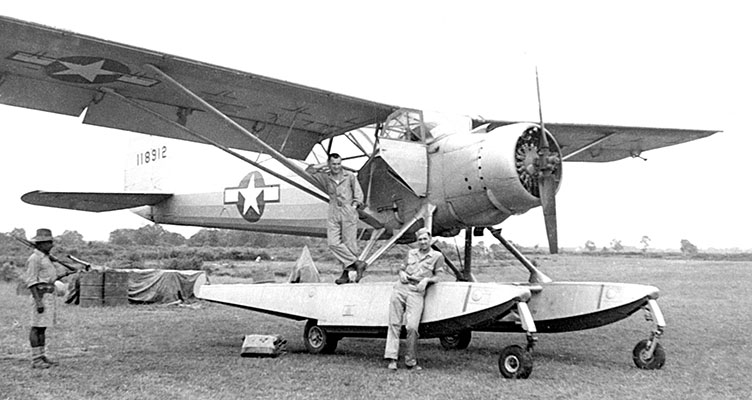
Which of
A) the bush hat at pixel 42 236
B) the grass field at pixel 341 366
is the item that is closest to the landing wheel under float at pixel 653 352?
the grass field at pixel 341 366

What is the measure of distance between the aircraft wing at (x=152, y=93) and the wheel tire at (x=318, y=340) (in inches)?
91.9

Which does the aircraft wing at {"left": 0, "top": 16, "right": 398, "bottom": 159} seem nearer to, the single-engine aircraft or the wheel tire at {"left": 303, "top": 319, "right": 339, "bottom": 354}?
the single-engine aircraft

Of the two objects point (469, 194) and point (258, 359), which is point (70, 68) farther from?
point (469, 194)

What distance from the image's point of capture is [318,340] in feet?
27.4

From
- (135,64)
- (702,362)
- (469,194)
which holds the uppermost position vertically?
(135,64)

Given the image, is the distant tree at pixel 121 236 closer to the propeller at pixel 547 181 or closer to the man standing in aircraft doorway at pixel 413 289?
the man standing in aircraft doorway at pixel 413 289

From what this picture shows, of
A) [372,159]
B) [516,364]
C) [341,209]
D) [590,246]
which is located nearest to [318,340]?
[341,209]

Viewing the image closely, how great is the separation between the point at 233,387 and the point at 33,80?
455cm

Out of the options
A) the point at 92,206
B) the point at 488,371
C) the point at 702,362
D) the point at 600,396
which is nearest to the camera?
the point at 600,396

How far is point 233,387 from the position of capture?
6.00m

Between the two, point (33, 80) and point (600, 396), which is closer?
point (600, 396)

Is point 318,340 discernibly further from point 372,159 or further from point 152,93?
point 152,93

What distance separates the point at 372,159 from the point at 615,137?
4546 millimetres

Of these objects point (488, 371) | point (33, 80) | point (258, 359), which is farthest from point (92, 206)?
point (488, 371)
